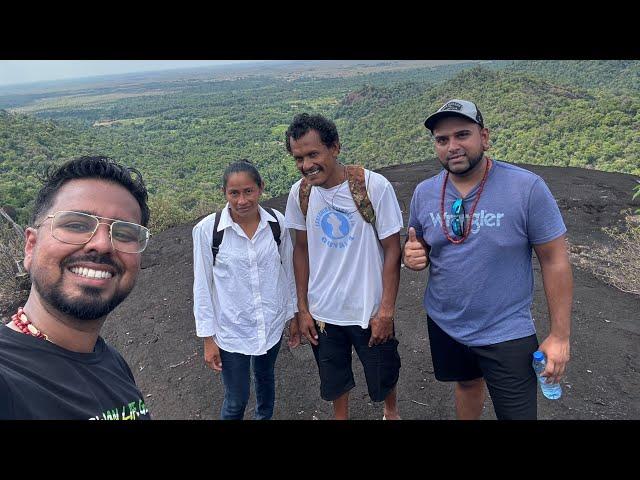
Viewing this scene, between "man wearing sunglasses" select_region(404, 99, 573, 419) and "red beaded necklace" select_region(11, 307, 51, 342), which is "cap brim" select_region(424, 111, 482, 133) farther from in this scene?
"red beaded necklace" select_region(11, 307, 51, 342)

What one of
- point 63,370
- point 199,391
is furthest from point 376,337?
point 199,391

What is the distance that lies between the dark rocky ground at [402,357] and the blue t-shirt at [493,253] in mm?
1325

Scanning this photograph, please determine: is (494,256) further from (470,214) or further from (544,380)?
(544,380)

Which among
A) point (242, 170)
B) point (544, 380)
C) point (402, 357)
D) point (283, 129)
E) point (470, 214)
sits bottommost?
point (402, 357)

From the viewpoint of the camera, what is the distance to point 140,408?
1180 mm

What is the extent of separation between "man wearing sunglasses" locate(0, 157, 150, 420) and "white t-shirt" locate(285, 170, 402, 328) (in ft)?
2.94

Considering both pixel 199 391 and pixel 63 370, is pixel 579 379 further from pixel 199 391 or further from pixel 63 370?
pixel 63 370

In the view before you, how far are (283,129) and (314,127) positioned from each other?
66.2ft

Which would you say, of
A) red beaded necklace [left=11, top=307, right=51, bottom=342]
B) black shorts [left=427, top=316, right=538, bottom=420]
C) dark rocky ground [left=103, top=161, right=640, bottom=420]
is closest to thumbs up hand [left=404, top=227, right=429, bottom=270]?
black shorts [left=427, top=316, right=538, bottom=420]

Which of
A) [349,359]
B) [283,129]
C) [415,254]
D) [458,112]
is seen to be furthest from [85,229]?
[283,129]

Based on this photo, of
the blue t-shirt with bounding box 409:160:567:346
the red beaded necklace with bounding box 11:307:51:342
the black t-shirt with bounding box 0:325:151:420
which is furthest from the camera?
the blue t-shirt with bounding box 409:160:567:346

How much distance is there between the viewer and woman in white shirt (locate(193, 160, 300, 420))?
2012 mm

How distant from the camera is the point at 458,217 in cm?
170
